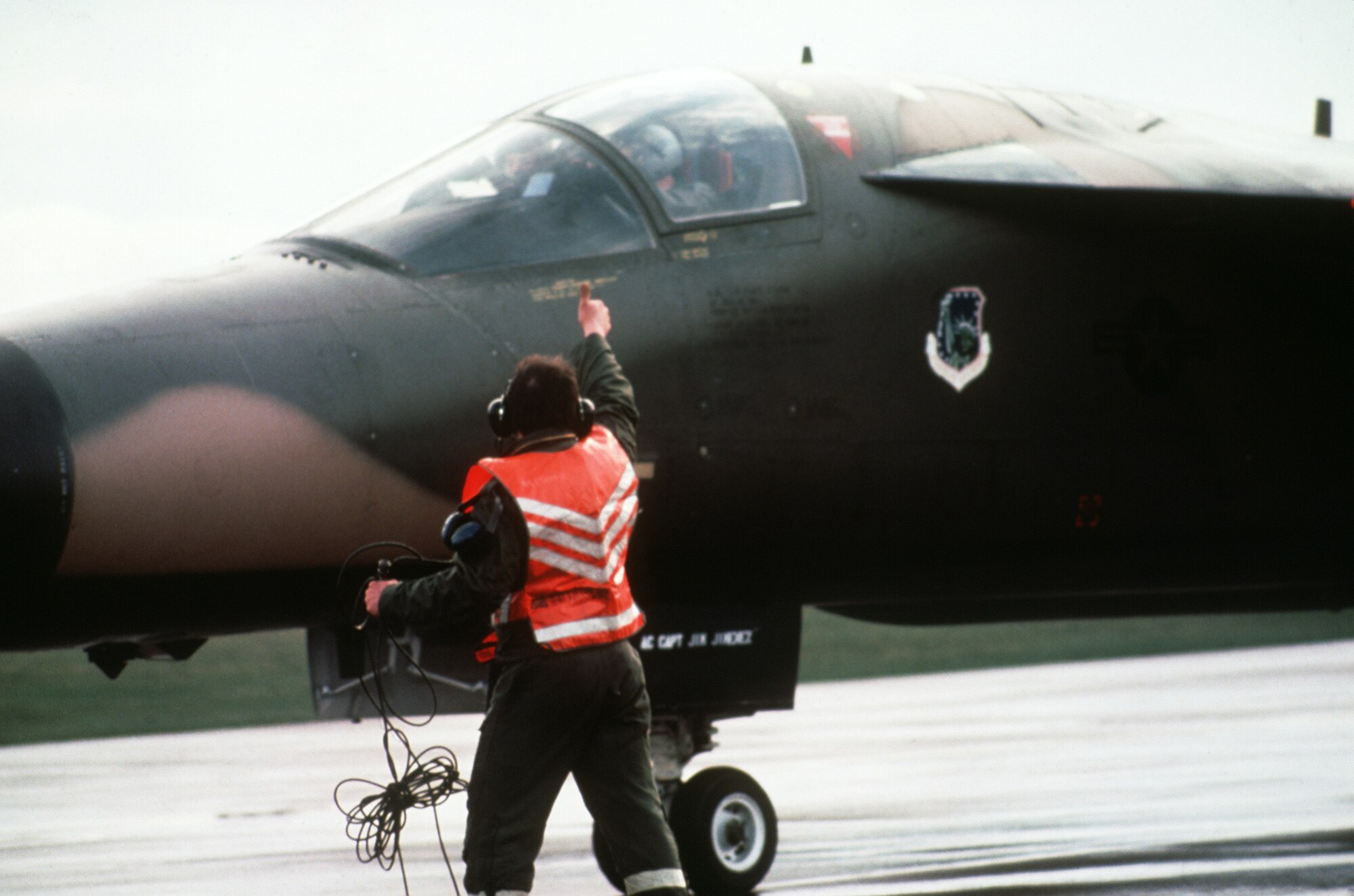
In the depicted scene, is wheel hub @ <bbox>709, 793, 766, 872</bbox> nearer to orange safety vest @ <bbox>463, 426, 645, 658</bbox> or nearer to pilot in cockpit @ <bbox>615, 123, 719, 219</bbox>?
pilot in cockpit @ <bbox>615, 123, 719, 219</bbox>

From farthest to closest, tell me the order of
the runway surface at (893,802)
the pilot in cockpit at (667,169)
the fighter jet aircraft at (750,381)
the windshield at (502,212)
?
the runway surface at (893,802)
the pilot in cockpit at (667,169)
the windshield at (502,212)
the fighter jet aircraft at (750,381)

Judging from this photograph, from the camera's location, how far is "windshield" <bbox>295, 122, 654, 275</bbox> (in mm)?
5859

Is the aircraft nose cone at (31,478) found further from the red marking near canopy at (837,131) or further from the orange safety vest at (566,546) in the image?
the red marking near canopy at (837,131)

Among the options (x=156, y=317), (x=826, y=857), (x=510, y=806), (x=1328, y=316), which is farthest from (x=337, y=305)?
(x=826, y=857)

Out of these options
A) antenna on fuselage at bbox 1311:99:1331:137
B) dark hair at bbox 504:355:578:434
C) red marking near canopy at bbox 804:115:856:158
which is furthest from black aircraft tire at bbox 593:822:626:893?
antenna on fuselage at bbox 1311:99:1331:137

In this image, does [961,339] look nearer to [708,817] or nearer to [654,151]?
[654,151]

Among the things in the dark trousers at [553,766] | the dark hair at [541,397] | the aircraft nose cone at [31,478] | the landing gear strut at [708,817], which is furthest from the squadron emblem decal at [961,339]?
the aircraft nose cone at [31,478]

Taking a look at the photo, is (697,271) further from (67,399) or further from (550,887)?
(550,887)

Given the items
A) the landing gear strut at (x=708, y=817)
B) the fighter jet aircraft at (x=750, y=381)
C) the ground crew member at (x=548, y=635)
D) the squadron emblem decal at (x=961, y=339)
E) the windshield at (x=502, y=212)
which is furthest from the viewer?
the landing gear strut at (x=708, y=817)

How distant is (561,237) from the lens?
595cm

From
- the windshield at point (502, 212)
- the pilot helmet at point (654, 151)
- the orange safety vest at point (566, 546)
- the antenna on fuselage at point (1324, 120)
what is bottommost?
the orange safety vest at point (566, 546)

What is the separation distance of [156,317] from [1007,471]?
2721mm

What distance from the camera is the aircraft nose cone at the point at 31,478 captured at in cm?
479

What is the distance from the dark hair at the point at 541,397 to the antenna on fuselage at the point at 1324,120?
583cm
